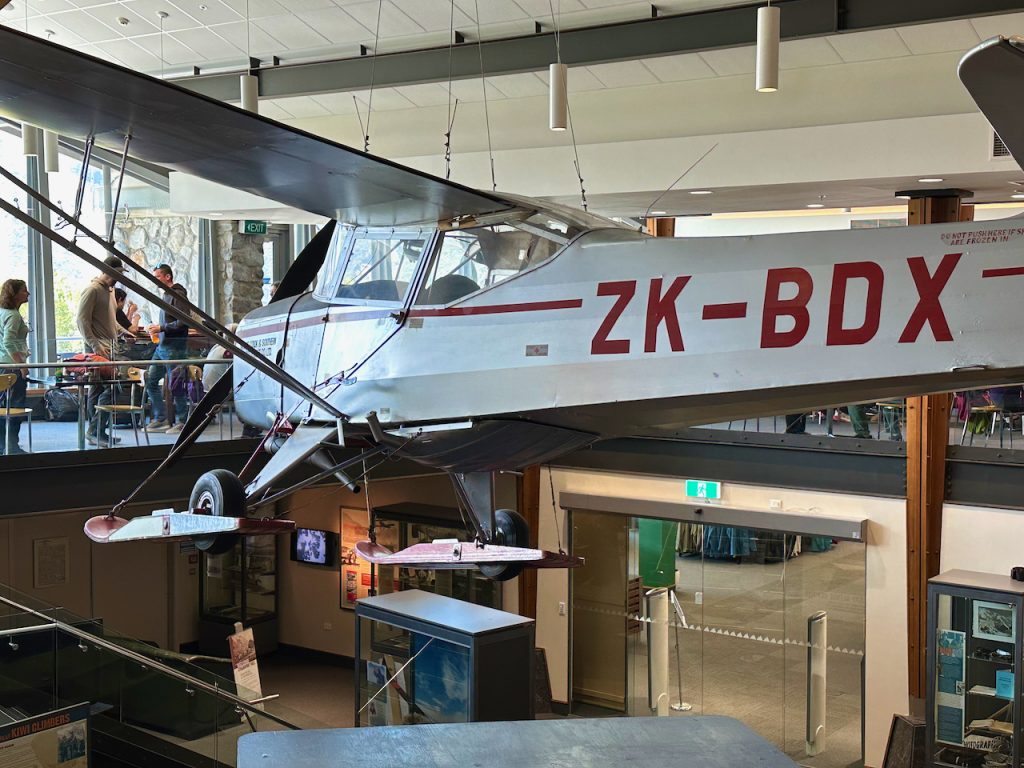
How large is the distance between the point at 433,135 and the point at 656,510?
538cm

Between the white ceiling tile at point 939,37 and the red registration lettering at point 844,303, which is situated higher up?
the white ceiling tile at point 939,37

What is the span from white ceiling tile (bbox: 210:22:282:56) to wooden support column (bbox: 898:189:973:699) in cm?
696

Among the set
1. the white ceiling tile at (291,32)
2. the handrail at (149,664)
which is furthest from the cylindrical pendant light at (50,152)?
the handrail at (149,664)

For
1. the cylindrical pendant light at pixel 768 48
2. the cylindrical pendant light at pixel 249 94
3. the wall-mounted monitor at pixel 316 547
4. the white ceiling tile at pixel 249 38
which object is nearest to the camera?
the cylindrical pendant light at pixel 768 48

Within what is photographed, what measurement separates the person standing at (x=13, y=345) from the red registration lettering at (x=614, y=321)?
699cm

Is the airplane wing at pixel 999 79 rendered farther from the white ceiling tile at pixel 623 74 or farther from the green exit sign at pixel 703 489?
the green exit sign at pixel 703 489

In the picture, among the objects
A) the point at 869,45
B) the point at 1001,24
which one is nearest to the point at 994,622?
the point at 1001,24

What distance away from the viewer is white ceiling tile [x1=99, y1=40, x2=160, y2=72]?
479 inches

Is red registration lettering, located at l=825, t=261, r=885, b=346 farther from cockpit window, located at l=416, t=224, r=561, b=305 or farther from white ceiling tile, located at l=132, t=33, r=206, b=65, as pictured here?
white ceiling tile, located at l=132, t=33, r=206, b=65

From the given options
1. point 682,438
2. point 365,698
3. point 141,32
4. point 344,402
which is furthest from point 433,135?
point 344,402

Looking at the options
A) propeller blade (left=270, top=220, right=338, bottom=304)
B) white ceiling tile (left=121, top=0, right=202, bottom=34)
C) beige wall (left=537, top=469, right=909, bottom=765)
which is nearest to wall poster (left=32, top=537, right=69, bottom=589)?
white ceiling tile (left=121, top=0, right=202, bottom=34)

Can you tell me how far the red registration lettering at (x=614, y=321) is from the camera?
4.66 metres

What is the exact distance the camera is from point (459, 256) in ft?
18.0

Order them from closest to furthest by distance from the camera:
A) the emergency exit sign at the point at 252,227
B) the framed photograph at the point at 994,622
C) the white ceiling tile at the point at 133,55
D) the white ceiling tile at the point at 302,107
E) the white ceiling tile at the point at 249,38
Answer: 1. the framed photograph at the point at 994,622
2. the white ceiling tile at the point at 249,38
3. the white ceiling tile at the point at 133,55
4. the white ceiling tile at the point at 302,107
5. the emergency exit sign at the point at 252,227
